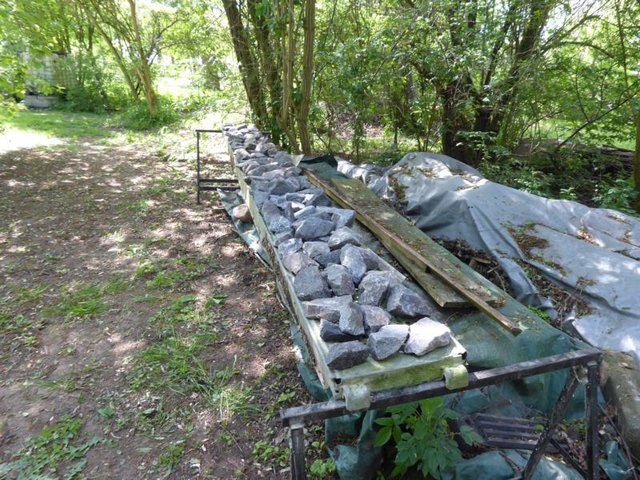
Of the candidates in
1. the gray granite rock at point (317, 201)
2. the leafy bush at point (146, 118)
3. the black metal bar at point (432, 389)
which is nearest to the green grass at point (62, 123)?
the leafy bush at point (146, 118)

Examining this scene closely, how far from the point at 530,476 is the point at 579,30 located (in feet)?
19.4

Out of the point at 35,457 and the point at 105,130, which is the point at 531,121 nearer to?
the point at 35,457

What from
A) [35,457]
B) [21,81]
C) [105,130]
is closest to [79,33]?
[105,130]

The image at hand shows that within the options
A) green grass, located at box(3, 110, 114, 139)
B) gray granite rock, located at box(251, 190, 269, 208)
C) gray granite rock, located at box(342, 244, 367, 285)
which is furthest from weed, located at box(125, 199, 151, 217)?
green grass, located at box(3, 110, 114, 139)

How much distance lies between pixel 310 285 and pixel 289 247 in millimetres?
531

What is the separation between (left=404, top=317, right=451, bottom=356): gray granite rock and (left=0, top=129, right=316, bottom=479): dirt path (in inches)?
43.1

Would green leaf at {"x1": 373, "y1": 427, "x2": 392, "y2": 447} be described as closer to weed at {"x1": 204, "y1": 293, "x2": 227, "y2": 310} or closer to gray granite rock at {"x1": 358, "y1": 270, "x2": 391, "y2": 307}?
gray granite rock at {"x1": 358, "y1": 270, "x2": 391, "y2": 307}

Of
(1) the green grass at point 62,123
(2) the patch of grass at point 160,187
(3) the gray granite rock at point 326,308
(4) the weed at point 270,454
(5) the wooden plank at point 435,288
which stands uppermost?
(3) the gray granite rock at point 326,308

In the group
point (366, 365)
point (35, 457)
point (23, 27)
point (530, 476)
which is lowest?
point (35, 457)

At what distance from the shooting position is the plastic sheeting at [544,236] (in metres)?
2.64

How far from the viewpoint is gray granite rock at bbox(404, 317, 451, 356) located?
1488mm

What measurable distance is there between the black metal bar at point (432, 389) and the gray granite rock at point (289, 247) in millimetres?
1129

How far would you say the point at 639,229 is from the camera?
3277 millimetres

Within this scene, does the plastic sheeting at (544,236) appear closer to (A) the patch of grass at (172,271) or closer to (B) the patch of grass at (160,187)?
(A) the patch of grass at (172,271)
